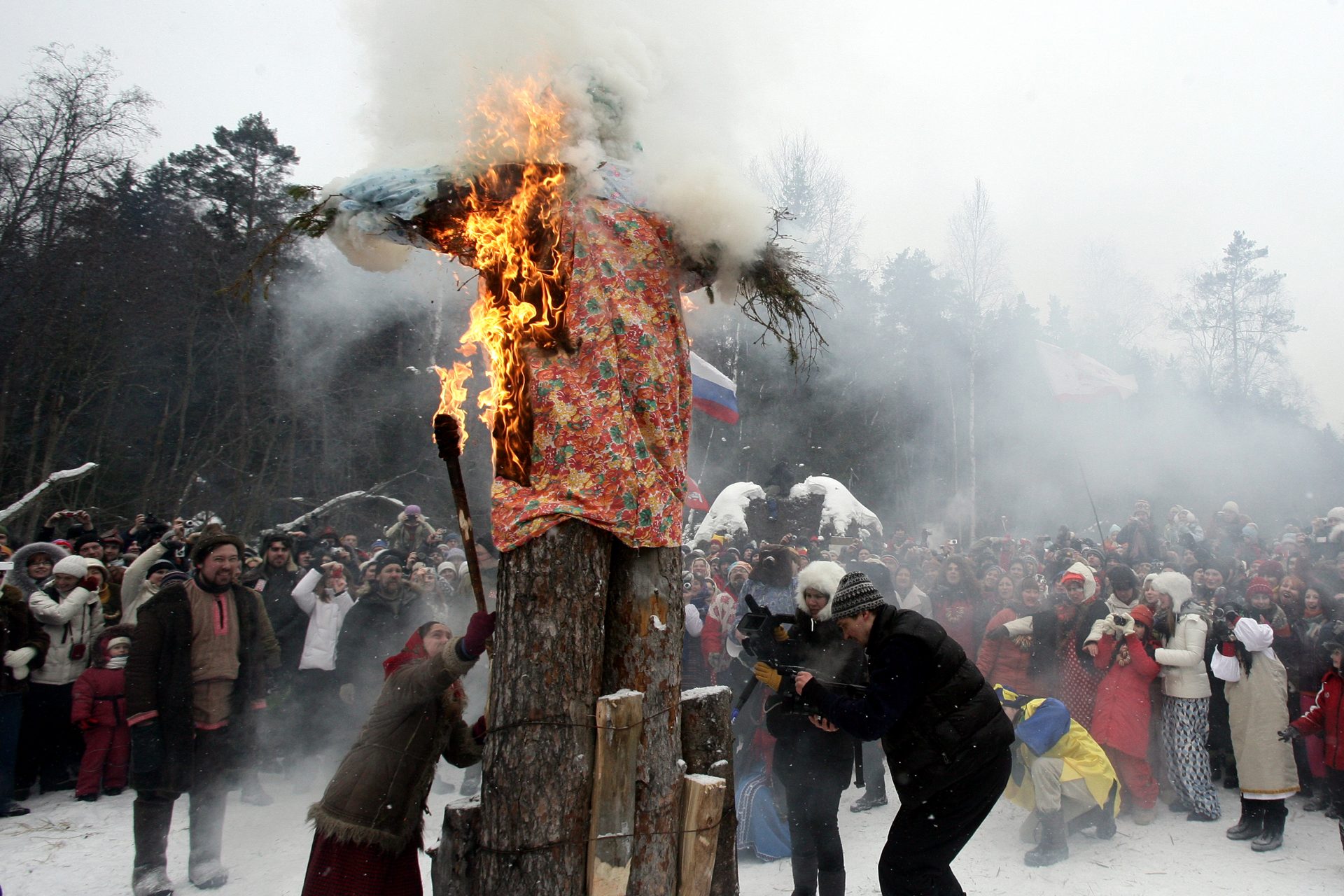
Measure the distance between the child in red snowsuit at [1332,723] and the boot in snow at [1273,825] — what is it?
1.05ft

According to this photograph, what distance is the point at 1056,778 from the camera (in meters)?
6.05

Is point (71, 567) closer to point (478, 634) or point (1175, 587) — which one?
point (478, 634)

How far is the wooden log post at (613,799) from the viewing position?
10.0ft

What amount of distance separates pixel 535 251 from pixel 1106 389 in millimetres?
17866

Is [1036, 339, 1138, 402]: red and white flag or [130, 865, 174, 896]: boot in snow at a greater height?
[1036, 339, 1138, 402]: red and white flag

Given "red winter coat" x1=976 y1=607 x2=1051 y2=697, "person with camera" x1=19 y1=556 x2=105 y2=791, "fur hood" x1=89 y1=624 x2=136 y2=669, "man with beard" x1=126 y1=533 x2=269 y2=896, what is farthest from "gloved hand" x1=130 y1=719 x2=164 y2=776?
"red winter coat" x1=976 y1=607 x2=1051 y2=697

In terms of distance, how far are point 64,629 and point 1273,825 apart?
9.02 metres

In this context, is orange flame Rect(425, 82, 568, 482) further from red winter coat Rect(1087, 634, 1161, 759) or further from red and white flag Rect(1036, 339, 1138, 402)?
red and white flag Rect(1036, 339, 1138, 402)

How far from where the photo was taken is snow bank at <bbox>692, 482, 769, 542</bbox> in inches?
682

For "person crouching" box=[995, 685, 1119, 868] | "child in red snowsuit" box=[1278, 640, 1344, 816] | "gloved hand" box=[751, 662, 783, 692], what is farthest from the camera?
"person crouching" box=[995, 685, 1119, 868]

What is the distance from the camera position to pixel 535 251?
350 centimetres

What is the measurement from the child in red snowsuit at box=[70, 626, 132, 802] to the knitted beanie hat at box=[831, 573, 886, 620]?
5.43m

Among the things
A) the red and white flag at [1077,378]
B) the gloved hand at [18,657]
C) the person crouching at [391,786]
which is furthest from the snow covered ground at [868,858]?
the red and white flag at [1077,378]

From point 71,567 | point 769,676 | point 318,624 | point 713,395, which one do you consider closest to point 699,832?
point 769,676
